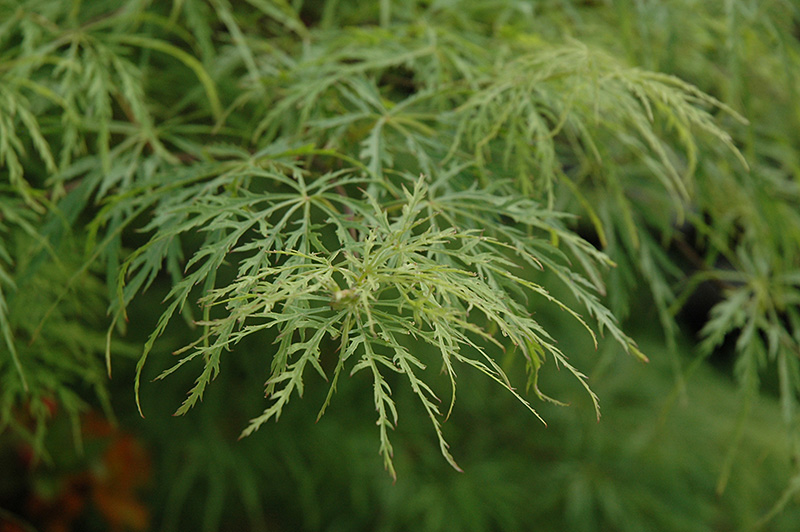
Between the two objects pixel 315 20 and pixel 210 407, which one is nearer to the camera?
pixel 315 20

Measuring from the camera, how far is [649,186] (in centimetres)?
98

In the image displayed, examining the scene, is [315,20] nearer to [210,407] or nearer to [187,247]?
[187,247]

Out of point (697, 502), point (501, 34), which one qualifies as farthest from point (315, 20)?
point (697, 502)

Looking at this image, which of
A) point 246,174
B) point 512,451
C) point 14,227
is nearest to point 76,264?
point 14,227

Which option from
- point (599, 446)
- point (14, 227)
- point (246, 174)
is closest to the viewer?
point (246, 174)

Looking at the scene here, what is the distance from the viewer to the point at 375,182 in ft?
1.86

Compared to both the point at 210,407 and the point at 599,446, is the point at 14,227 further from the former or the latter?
the point at 599,446

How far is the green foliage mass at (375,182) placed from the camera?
1.43 feet

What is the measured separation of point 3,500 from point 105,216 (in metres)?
0.94

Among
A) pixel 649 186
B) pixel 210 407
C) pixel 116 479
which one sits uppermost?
pixel 649 186

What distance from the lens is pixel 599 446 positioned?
1645 mm

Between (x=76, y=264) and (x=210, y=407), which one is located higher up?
(x=76, y=264)

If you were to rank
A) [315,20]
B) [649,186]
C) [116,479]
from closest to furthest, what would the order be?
[649,186] → [315,20] → [116,479]

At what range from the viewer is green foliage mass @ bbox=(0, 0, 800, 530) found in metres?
0.43
